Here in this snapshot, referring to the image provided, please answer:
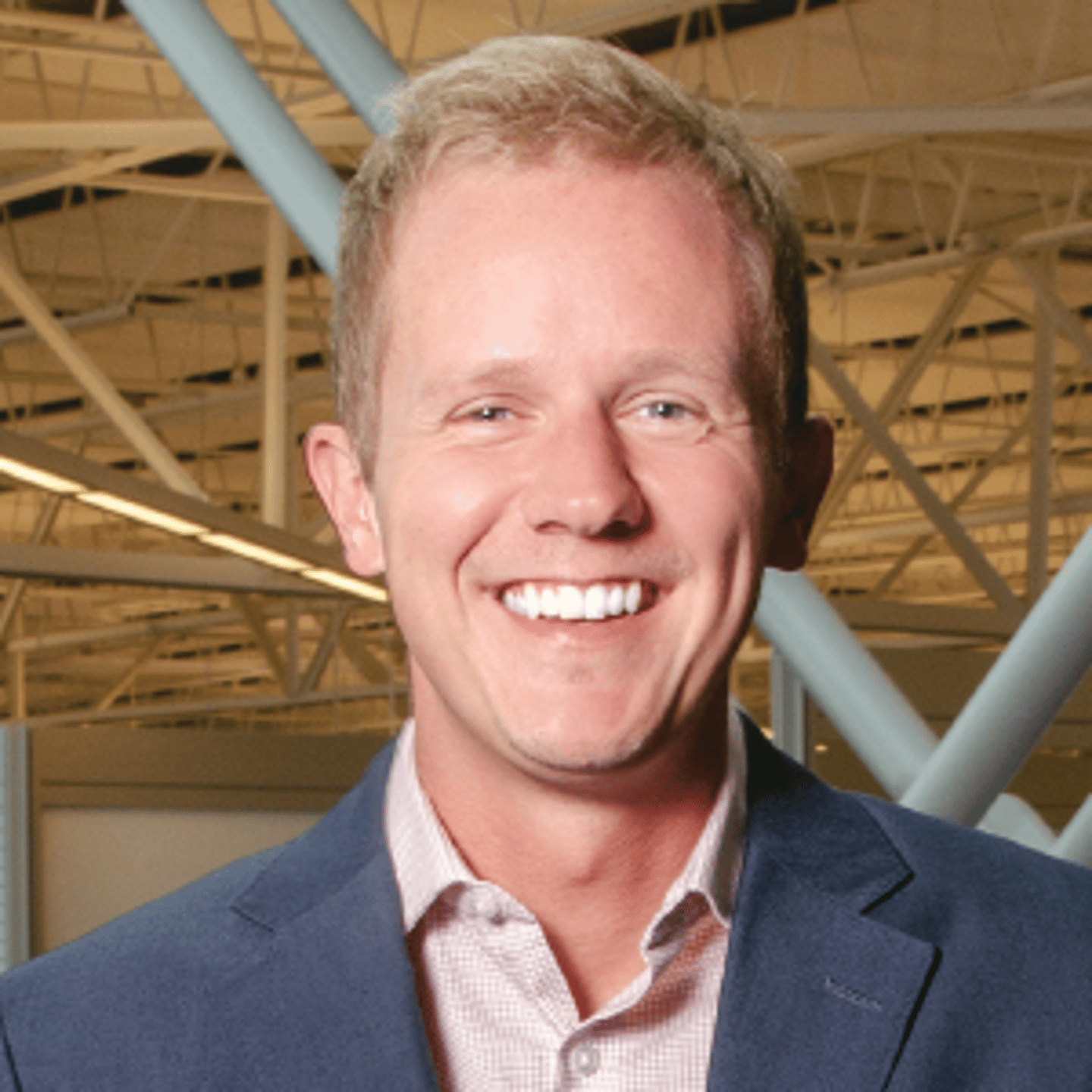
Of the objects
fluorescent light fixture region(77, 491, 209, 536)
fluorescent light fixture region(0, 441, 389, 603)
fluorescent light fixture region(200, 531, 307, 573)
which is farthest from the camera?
fluorescent light fixture region(200, 531, 307, 573)

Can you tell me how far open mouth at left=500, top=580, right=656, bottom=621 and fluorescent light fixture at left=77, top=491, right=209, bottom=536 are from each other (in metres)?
8.84

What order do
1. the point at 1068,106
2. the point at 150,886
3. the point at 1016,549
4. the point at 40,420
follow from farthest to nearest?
the point at 1016,549, the point at 40,420, the point at 1068,106, the point at 150,886

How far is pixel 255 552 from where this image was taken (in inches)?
499

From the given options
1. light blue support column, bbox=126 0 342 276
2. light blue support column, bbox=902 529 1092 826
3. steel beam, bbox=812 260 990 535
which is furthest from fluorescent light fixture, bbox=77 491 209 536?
steel beam, bbox=812 260 990 535

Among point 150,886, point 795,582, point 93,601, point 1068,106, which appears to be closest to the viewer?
point 795,582

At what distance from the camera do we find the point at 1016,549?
36344 mm

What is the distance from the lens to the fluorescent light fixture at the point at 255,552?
12.1m

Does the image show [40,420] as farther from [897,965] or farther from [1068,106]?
[897,965]

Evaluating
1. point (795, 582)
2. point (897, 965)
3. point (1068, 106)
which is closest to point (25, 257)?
point (1068, 106)

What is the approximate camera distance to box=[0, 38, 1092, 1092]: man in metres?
1.89

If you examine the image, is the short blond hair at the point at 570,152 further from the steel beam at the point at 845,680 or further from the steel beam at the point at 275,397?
the steel beam at the point at 275,397

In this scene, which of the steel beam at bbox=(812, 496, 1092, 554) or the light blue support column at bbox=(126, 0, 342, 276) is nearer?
the light blue support column at bbox=(126, 0, 342, 276)

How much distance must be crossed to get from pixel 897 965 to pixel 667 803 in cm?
29

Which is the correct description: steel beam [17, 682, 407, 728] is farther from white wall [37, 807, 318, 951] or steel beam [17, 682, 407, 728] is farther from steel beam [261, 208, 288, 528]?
white wall [37, 807, 318, 951]
